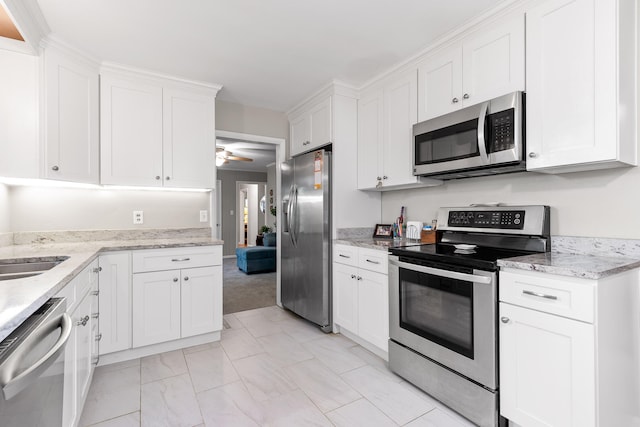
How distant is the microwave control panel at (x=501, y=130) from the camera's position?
5.98 ft

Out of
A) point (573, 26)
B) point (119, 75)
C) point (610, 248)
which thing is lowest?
point (610, 248)

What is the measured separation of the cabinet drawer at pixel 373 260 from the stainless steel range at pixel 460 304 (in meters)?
0.13

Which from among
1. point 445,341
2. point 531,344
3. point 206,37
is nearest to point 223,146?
point 206,37

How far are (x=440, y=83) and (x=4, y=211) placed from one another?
3.43 metres

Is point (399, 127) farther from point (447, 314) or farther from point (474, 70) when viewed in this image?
point (447, 314)

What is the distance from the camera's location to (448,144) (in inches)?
86.6

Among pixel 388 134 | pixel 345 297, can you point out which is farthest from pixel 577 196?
pixel 345 297

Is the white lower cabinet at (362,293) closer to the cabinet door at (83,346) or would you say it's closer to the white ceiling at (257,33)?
the white ceiling at (257,33)

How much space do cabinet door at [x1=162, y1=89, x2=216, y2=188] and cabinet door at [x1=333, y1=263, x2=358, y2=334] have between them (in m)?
1.52

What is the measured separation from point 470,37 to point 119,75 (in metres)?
2.76

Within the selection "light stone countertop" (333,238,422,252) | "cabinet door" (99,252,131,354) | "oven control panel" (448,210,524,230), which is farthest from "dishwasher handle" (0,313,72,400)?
"oven control panel" (448,210,524,230)

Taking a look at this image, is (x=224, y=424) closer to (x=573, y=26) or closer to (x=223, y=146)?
(x=573, y=26)

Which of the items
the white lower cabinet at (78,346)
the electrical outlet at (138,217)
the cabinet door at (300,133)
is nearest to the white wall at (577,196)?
the cabinet door at (300,133)

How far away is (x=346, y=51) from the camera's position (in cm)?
246
